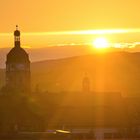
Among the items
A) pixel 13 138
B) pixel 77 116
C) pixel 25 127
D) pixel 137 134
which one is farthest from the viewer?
pixel 77 116

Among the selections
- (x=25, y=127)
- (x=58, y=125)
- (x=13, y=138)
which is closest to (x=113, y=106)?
(x=58, y=125)

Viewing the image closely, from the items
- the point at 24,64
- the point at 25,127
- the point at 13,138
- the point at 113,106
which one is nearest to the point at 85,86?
the point at 113,106

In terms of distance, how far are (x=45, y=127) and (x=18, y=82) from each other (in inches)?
320

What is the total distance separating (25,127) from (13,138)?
1831 cm

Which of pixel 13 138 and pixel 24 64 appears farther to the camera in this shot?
pixel 24 64

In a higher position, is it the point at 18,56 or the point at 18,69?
the point at 18,56

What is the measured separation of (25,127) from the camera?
11019 cm

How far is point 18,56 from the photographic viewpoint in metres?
120

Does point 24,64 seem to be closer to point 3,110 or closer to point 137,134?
point 3,110

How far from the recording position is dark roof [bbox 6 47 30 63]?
4712 inches

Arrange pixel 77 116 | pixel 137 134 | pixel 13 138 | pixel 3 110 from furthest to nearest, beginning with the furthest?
pixel 77 116, pixel 3 110, pixel 137 134, pixel 13 138

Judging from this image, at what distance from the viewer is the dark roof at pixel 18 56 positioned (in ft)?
393

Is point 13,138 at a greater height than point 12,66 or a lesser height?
lesser

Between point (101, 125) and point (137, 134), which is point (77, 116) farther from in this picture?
point (137, 134)
